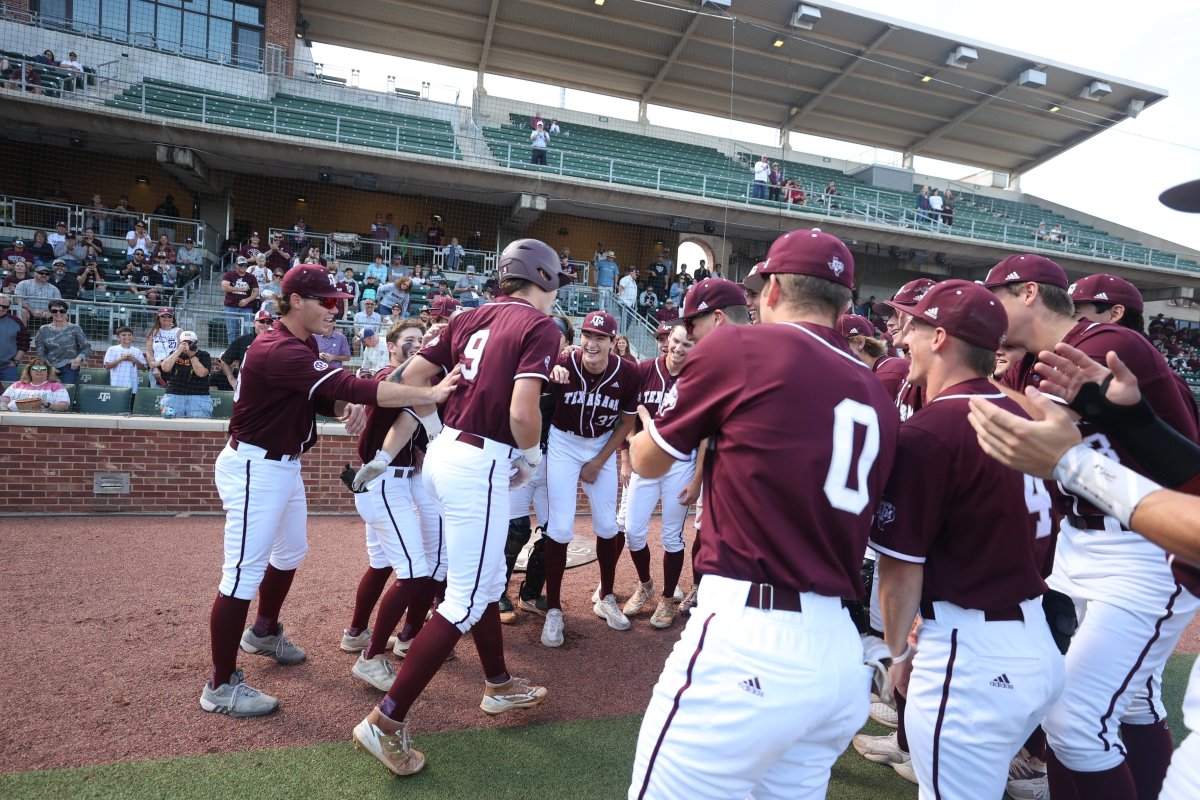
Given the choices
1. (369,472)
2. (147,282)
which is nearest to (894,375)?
(369,472)

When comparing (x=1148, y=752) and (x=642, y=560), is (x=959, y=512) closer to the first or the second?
(x=1148, y=752)

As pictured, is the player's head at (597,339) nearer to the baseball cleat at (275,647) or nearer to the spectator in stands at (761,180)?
the baseball cleat at (275,647)

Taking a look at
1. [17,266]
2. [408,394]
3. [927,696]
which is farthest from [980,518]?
[17,266]

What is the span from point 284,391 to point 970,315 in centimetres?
302

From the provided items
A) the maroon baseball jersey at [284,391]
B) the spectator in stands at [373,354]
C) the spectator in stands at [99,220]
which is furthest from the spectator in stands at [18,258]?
the maroon baseball jersey at [284,391]

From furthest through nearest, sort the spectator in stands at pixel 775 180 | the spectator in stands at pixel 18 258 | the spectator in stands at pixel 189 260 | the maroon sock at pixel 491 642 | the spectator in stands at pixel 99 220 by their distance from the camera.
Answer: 1. the spectator in stands at pixel 775 180
2. the spectator in stands at pixel 99 220
3. the spectator in stands at pixel 189 260
4. the spectator in stands at pixel 18 258
5. the maroon sock at pixel 491 642

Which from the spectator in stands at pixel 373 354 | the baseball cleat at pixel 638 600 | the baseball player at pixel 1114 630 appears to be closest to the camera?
the baseball player at pixel 1114 630

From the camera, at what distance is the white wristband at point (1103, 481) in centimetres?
133

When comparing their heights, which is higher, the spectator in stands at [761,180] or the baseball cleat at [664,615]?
the spectator in stands at [761,180]

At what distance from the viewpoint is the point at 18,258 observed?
10.8 metres

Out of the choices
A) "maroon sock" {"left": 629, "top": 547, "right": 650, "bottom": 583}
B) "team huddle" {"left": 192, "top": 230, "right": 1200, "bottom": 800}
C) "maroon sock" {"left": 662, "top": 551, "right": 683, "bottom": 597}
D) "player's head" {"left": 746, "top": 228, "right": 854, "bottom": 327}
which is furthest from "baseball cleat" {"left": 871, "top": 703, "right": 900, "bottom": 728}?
"player's head" {"left": 746, "top": 228, "right": 854, "bottom": 327}

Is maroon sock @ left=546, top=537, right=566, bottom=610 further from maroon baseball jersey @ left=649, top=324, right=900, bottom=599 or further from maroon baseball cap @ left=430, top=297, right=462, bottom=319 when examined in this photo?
maroon baseball jersey @ left=649, top=324, right=900, bottom=599

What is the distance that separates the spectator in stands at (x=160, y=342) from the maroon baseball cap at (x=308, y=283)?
241 inches

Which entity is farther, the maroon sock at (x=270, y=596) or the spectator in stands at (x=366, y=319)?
the spectator in stands at (x=366, y=319)
